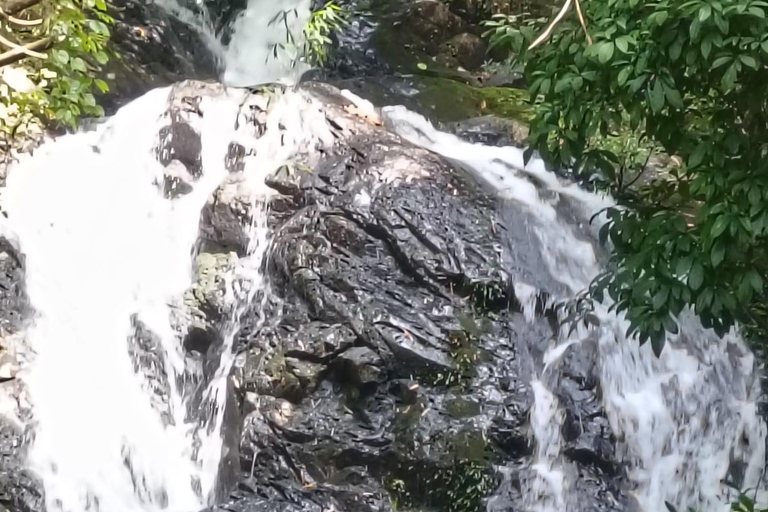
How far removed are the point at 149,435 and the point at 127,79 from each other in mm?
3153

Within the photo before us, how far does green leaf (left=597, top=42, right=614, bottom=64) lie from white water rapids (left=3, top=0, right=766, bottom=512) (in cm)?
221

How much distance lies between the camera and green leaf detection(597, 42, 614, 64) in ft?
8.45

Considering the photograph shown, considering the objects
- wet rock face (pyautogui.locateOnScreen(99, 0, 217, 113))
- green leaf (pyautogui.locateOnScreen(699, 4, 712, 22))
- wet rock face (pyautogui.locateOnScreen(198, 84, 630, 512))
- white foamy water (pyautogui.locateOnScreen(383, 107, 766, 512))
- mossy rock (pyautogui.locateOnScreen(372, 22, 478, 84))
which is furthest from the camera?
mossy rock (pyautogui.locateOnScreen(372, 22, 478, 84))

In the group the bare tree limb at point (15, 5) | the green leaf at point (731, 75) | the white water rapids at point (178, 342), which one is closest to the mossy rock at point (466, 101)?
the white water rapids at point (178, 342)

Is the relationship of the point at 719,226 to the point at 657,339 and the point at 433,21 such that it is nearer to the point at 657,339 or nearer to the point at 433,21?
the point at 657,339

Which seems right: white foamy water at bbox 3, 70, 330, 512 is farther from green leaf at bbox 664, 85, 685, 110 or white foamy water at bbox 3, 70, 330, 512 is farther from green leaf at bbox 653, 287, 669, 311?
green leaf at bbox 664, 85, 685, 110

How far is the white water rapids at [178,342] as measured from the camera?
166 inches

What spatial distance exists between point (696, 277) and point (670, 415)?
183 cm

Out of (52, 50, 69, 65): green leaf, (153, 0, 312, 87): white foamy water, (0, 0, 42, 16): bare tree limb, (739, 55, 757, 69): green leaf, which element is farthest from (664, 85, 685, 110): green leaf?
(153, 0, 312, 87): white foamy water

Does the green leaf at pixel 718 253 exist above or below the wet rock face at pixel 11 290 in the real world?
above

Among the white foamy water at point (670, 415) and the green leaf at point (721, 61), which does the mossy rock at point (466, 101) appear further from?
the green leaf at point (721, 61)

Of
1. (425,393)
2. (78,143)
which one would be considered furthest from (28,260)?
(425,393)

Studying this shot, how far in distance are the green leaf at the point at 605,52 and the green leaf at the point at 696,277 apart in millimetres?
821

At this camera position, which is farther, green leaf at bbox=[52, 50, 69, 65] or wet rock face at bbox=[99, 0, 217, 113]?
wet rock face at bbox=[99, 0, 217, 113]
